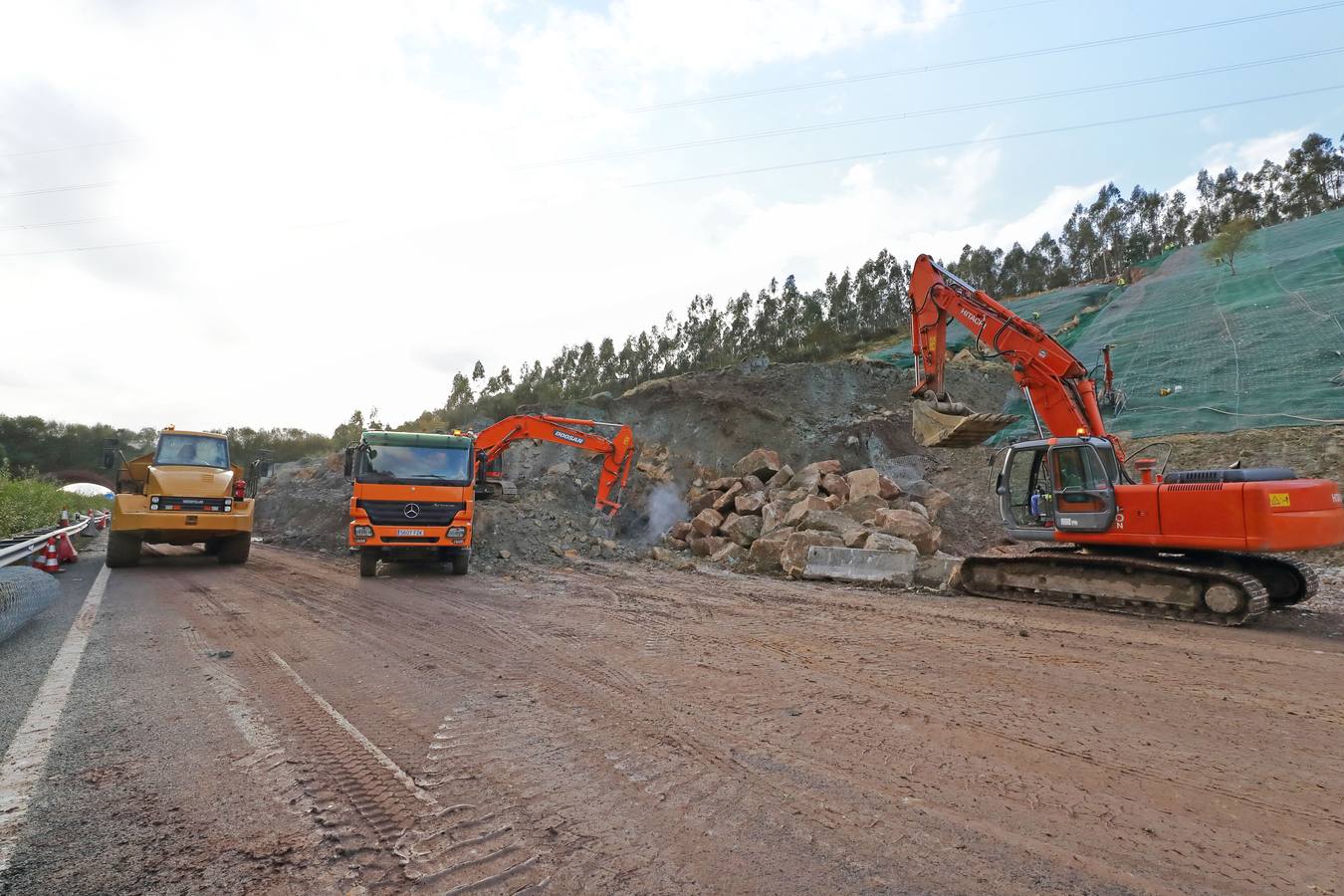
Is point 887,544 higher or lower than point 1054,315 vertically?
lower

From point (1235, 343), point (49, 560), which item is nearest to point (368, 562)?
point (49, 560)

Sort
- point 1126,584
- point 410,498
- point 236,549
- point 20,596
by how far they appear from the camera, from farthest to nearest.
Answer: point 236,549
point 410,498
point 1126,584
point 20,596

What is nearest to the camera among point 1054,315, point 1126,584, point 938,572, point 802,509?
point 1126,584

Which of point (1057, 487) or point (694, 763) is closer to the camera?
point (694, 763)

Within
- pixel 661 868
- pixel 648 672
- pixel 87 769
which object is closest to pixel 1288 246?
pixel 648 672

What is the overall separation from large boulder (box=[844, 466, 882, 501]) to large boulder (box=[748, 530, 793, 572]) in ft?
8.57

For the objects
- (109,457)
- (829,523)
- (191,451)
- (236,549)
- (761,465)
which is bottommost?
(236,549)

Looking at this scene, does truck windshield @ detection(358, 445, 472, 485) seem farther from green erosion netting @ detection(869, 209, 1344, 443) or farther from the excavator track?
green erosion netting @ detection(869, 209, 1344, 443)

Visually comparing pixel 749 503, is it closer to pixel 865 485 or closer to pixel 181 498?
pixel 865 485

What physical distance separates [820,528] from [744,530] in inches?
89.3

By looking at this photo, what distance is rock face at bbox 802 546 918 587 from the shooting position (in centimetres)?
1020

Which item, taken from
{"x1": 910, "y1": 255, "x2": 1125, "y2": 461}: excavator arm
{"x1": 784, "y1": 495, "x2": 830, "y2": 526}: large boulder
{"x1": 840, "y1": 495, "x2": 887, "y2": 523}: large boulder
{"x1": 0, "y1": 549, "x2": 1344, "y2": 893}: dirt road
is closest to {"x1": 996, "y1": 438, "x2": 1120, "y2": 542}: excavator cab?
{"x1": 910, "y1": 255, "x2": 1125, "y2": 461}: excavator arm

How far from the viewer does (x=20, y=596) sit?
255 inches

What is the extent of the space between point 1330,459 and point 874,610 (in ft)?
37.4
